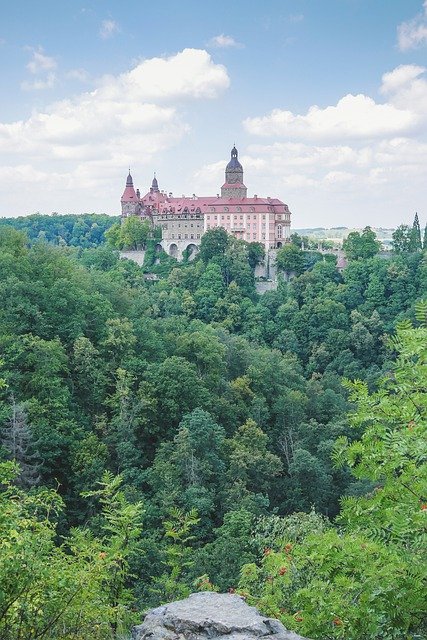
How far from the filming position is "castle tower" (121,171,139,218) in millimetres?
91875

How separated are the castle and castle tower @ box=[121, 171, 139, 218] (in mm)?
2523

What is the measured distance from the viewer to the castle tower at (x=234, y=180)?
88.8 m

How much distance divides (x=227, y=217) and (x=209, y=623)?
3114 inches

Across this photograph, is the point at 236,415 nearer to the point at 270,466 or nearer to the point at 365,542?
the point at 270,466

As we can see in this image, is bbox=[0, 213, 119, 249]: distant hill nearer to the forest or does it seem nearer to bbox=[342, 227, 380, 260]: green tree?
the forest

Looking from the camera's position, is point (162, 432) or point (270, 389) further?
point (270, 389)

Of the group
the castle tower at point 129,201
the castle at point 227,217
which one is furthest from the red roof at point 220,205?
the castle tower at point 129,201

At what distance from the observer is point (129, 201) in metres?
91.9

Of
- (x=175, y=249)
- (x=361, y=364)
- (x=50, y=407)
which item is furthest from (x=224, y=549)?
(x=175, y=249)

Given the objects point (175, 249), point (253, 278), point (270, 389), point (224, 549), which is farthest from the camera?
point (175, 249)

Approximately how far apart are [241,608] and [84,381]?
25749mm

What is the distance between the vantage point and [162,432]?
1341 inches

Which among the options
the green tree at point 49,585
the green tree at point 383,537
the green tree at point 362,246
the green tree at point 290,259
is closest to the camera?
the green tree at point 49,585

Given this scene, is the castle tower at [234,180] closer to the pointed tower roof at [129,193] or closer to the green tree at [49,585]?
the pointed tower roof at [129,193]
